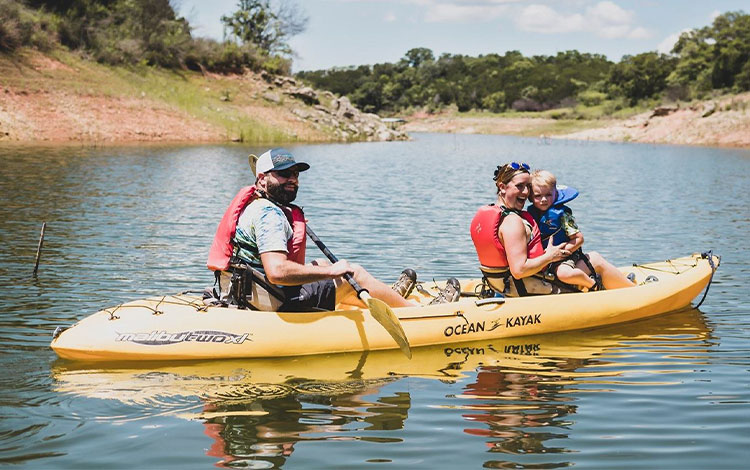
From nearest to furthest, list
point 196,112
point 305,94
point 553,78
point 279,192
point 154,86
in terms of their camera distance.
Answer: point 279,192 → point 196,112 → point 154,86 → point 305,94 → point 553,78

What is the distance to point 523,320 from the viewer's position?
8.55 metres

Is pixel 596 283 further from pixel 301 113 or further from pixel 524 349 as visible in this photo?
pixel 301 113

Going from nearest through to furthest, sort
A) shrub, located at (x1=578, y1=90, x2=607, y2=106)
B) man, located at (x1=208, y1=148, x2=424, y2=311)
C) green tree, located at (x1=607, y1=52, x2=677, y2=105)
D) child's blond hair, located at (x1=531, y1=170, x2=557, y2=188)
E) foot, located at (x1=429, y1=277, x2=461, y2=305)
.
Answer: man, located at (x1=208, y1=148, x2=424, y2=311) < child's blond hair, located at (x1=531, y1=170, x2=557, y2=188) < foot, located at (x1=429, y1=277, x2=461, y2=305) < green tree, located at (x1=607, y1=52, x2=677, y2=105) < shrub, located at (x1=578, y1=90, x2=607, y2=106)

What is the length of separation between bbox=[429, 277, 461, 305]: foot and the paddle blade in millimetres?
Answer: 1290

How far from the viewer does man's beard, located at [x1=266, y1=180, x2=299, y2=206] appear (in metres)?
6.97

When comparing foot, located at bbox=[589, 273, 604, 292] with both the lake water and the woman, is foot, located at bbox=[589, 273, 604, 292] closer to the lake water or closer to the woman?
the lake water

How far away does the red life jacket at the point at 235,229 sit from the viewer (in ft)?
23.5

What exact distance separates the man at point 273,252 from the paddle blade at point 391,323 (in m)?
0.41

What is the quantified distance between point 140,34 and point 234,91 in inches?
234

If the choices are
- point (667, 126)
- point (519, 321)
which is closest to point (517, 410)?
point (519, 321)

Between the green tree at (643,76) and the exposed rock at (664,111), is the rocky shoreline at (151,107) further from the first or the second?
the green tree at (643,76)

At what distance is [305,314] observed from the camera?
25.0ft

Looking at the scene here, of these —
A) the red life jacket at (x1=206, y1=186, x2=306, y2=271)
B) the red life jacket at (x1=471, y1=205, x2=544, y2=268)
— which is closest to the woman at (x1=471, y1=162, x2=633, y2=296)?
the red life jacket at (x1=471, y1=205, x2=544, y2=268)

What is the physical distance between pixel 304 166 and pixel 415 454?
9.32 ft
